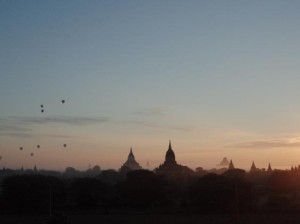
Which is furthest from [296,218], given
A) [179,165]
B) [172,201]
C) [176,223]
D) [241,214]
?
[179,165]

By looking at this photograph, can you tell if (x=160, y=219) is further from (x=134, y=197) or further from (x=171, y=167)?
(x=171, y=167)

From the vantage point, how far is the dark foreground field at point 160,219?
4984 centimetres

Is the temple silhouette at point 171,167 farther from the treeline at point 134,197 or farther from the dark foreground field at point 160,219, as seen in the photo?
the dark foreground field at point 160,219

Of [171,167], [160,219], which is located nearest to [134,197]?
[160,219]

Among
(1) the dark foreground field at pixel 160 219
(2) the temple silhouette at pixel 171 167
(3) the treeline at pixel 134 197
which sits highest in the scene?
(2) the temple silhouette at pixel 171 167

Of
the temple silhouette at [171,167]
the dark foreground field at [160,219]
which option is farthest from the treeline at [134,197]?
the temple silhouette at [171,167]

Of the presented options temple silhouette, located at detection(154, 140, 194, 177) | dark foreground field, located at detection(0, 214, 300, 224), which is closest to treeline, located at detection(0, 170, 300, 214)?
dark foreground field, located at detection(0, 214, 300, 224)

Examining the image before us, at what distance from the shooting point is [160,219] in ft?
173

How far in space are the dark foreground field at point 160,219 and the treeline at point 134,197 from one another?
14.1 feet

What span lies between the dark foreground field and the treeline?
14.1 ft

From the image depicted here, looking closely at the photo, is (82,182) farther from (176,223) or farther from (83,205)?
(176,223)

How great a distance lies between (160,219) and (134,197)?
726 inches

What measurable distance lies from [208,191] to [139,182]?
440 inches

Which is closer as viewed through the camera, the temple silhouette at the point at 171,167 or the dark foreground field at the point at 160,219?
the dark foreground field at the point at 160,219
